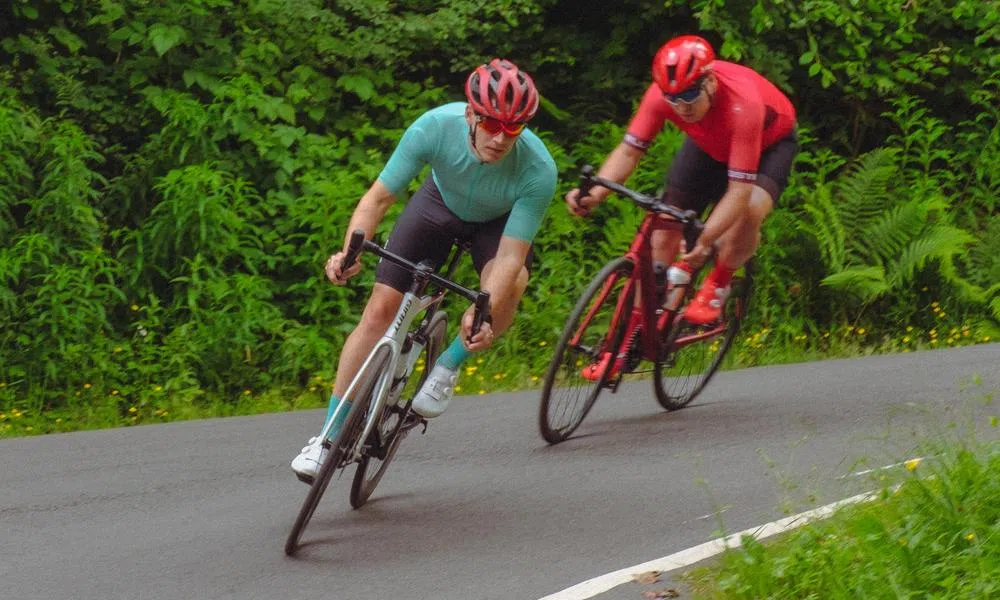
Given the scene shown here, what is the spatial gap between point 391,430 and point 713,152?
2736 mm

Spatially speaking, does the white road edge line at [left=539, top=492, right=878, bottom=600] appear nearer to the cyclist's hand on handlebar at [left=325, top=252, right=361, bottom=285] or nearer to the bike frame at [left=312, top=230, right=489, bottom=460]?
the bike frame at [left=312, top=230, right=489, bottom=460]

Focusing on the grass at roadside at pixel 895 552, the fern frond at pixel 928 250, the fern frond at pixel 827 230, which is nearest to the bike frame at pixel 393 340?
the grass at roadside at pixel 895 552

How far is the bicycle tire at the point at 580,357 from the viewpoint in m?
7.55

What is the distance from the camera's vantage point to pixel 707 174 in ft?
27.0

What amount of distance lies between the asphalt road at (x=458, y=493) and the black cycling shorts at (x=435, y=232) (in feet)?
4.00

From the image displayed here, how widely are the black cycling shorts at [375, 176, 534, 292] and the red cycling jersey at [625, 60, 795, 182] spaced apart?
5.10 feet

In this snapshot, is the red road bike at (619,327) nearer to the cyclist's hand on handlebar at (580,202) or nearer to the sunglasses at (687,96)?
the cyclist's hand on handlebar at (580,202)

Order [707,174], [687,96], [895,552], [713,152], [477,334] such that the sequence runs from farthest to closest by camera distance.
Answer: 1. [707,174]
2. [713,152]
3. [687,96]
4. [477,334]
5. [895,552]

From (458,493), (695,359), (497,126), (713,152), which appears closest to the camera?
(497,126)

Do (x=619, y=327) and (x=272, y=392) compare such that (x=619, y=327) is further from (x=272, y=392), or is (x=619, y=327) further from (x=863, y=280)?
(x=863, y=280)

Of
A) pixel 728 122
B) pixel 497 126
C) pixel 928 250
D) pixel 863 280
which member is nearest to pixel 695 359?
pixel 728 122

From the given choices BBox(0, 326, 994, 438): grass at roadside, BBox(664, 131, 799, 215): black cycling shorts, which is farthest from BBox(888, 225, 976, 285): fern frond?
BBox(664, 131, 799, 215): black cycling shorts

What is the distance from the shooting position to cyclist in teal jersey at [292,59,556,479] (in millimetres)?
5965

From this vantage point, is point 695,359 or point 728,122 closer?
point 728,122
